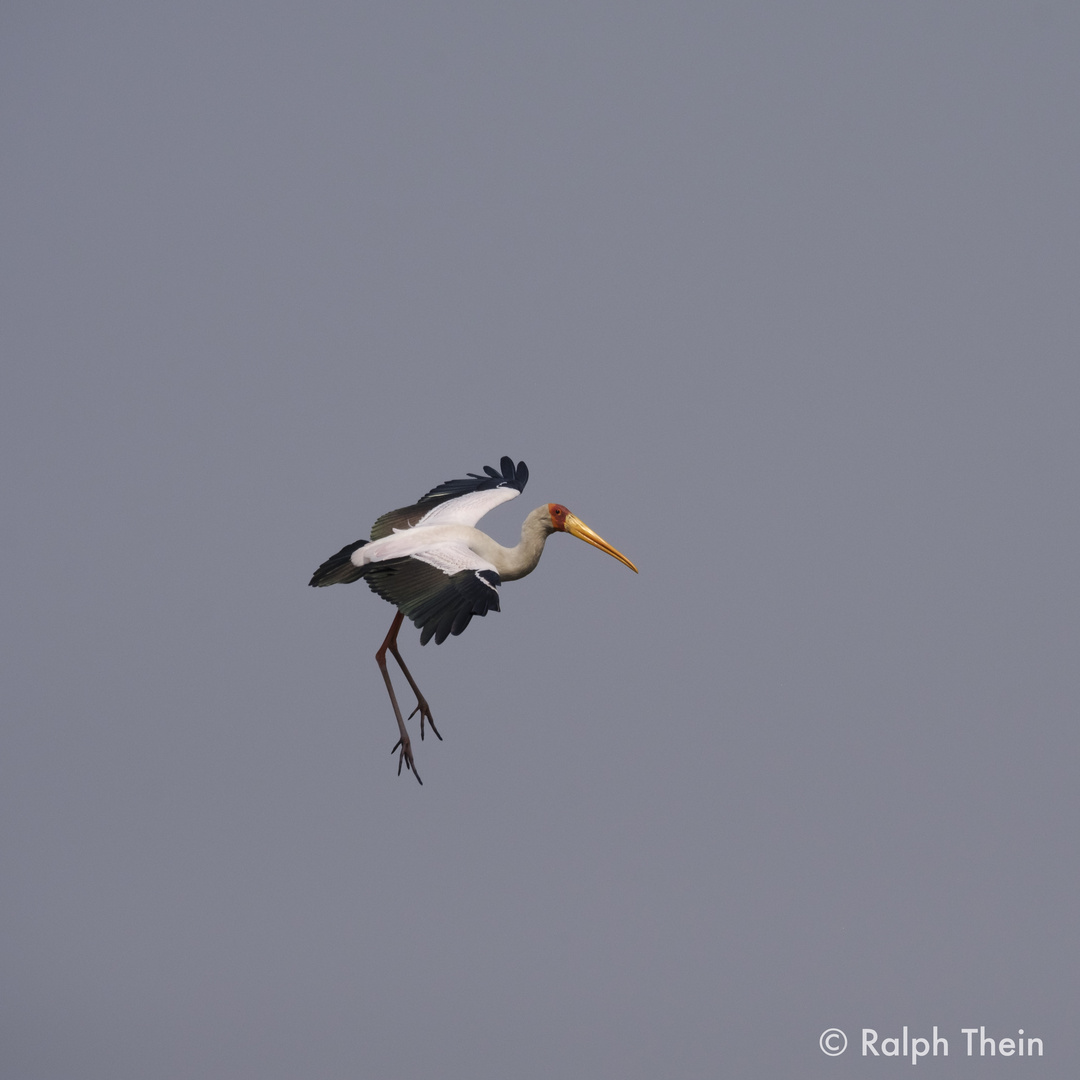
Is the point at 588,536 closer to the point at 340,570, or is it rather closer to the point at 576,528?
the point at 576,528

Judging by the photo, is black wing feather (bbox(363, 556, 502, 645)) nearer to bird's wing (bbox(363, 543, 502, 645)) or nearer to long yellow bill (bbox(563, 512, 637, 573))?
bird's wing (bbox(363, 543, 502, 645))

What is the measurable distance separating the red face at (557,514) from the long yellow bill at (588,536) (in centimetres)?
4

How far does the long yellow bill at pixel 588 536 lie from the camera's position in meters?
13.1

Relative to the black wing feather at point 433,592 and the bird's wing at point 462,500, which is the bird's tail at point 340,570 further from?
the bird's wing at point 462,500

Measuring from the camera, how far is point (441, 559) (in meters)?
12.1

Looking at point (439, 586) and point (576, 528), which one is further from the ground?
point (576, 528)

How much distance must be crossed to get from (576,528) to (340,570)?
1.94 m

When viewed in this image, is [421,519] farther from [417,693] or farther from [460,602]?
[460,602]

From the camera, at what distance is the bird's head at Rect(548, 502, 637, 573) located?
1298 cm

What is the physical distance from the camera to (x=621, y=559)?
13391 millimetres

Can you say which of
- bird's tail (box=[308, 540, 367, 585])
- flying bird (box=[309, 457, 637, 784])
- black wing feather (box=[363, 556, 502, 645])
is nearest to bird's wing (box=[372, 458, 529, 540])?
flying bird (box=[309, 457, 637, 784])

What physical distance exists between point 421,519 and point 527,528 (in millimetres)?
1131

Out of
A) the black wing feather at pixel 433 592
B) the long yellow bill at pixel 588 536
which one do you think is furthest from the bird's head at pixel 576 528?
the black wing feather at pixel 433 592

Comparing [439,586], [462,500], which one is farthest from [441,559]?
[462,500]
